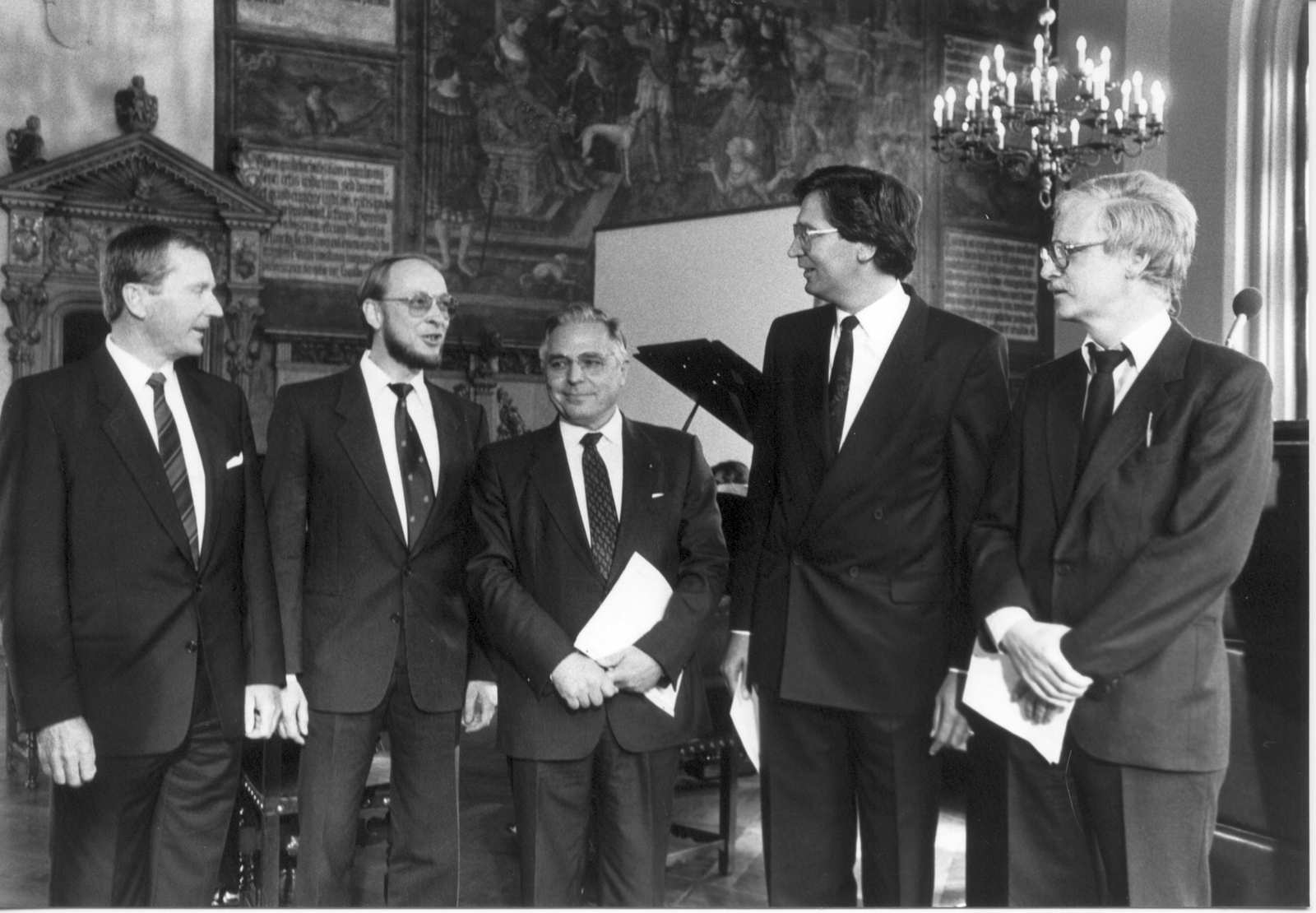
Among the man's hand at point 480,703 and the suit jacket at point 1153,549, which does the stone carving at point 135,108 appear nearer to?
the man's hand at point 480,703

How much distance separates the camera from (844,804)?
2852mm

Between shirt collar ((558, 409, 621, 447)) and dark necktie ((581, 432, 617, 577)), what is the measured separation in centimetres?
2

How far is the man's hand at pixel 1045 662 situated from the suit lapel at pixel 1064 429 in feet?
0.78

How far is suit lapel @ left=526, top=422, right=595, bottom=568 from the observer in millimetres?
3098

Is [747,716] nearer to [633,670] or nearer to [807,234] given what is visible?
[633,670]

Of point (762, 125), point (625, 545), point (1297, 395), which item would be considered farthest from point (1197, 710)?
point (762, 125)

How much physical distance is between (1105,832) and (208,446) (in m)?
2.00

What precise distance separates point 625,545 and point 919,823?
88 cm

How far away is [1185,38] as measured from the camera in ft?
21.6

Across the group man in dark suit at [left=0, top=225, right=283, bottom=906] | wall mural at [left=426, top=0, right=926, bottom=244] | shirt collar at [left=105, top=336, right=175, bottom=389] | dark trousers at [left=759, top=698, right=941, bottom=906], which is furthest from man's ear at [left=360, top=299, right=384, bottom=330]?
wall mural at [left=426, top=0, right=926, bottom=244]

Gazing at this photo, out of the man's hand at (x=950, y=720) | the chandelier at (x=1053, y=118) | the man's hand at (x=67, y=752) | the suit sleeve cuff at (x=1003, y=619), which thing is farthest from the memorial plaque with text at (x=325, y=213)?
the suit sleeve cuff at (x=1003, y=619)

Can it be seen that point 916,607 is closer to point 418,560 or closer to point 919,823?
point 919,823

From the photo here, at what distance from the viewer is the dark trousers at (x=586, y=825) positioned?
3002mm

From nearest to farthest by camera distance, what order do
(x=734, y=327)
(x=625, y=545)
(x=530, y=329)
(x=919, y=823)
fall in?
(x=919, y=823)
(x=625, y=545)
(x=734, y=327)
(x=530, y=329)
